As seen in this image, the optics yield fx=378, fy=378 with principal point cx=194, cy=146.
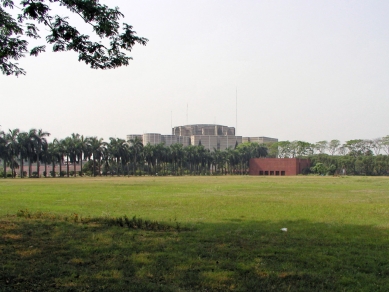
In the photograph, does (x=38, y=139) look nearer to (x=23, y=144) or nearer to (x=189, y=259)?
(x=23, y=144)

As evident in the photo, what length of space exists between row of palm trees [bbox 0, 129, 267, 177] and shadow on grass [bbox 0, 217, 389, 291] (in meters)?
90.4

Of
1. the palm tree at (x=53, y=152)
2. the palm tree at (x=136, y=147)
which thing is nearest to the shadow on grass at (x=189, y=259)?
the palm tree at (x=53, y=152)

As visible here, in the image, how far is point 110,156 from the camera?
382 feet

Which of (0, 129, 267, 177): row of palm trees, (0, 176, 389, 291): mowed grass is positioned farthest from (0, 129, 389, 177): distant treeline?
(0, 176, 389, 291): mowed grass

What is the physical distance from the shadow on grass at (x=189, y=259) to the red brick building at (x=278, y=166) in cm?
12625

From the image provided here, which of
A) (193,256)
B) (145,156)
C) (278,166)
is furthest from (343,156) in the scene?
(193,256)

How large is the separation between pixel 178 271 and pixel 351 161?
135 meters

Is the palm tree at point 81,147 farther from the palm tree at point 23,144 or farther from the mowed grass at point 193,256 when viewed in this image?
the mowed grass at point 193,256

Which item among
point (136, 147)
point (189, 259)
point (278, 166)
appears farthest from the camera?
point (278, 166)

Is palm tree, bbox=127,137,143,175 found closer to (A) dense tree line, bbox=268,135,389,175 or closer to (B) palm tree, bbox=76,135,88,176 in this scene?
(B) palm tree, bbox=76,135,88,176

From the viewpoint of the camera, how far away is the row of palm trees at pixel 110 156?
9606 centimetres

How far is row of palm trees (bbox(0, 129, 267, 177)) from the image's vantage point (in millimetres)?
96062

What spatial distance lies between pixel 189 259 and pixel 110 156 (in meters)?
110

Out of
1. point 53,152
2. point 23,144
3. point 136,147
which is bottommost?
point 53,152
